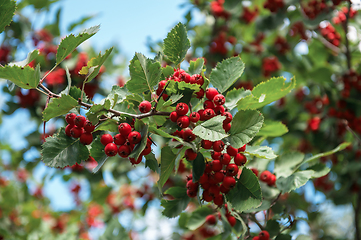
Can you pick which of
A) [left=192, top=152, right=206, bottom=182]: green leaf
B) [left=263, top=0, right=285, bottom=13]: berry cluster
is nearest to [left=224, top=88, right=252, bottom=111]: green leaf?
[left=192, top=152, right=206, bottom=182]: green leaf

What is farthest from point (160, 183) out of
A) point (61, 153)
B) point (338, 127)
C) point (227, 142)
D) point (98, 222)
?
point (98, 222)

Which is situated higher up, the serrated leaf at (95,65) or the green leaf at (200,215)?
the serrated leaf at (95,65)

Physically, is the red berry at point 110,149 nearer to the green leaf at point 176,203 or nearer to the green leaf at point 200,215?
the green leaf at point 176,203

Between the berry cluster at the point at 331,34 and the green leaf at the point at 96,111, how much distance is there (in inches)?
Answer: 148

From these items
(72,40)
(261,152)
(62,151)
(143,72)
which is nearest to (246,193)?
(261,152)

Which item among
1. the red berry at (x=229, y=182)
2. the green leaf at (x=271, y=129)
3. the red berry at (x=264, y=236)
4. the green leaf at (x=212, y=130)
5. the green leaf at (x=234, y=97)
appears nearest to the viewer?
the green leaf at (x=212, y=130)

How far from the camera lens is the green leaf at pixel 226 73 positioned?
59.3 inches

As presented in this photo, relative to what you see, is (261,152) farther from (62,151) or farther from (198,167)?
(62,151)

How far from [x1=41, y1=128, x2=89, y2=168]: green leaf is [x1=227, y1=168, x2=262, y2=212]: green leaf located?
77 centimetres

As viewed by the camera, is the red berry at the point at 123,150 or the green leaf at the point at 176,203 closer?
the red berry at the point at 123,150

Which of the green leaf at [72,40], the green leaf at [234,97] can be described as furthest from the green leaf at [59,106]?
the green leaf at [234,97]

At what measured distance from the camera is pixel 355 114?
3.33 metres

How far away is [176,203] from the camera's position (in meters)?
1.65

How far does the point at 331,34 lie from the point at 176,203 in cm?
354
